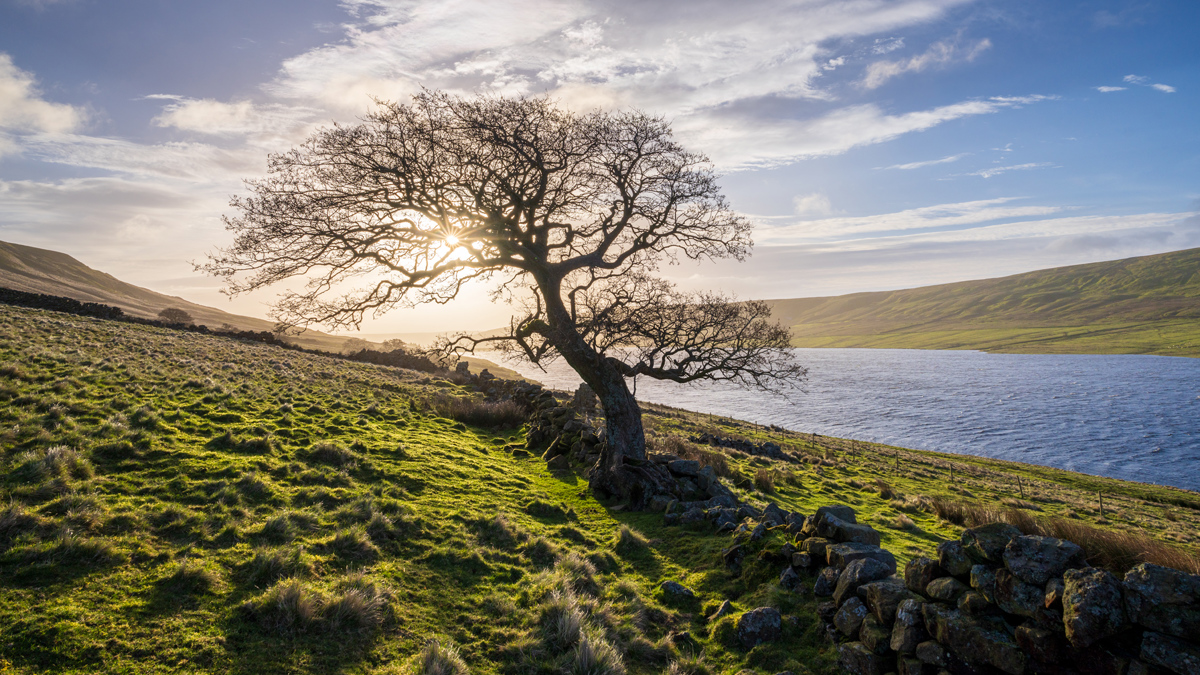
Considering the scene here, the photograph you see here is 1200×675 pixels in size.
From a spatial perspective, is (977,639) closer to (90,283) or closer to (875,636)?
(875,636)

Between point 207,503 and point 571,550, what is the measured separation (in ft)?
20.7

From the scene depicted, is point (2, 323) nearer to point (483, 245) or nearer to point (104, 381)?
point (104, 381)

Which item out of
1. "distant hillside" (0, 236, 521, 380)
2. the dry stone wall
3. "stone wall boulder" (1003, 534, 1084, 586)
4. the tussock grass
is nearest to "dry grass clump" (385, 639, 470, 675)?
the tussock grass

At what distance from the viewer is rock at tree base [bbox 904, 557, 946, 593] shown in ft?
20.1

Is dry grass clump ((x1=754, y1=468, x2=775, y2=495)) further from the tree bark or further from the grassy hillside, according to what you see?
the tree bark

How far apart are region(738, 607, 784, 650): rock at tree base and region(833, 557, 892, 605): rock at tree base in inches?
35.1

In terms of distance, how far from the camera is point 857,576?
6.73 metres

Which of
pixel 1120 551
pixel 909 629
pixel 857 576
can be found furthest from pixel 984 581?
pixel 1120 551

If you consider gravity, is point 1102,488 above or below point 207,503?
below

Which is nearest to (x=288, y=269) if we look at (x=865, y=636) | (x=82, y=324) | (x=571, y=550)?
(x=571, y=550)

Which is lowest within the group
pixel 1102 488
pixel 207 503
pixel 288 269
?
pixel 1102 488

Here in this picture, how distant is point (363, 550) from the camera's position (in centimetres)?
797

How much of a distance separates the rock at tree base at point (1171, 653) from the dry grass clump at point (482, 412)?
2013cm

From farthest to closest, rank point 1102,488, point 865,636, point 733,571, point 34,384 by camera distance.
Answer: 1. point 1102,488
2. point 34,384
3. point 733,571
4. point 865,636
